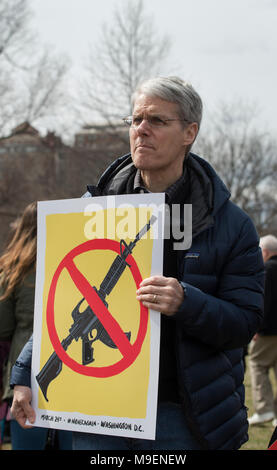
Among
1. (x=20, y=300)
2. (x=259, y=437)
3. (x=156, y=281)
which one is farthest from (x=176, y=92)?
(x=259, y=437)

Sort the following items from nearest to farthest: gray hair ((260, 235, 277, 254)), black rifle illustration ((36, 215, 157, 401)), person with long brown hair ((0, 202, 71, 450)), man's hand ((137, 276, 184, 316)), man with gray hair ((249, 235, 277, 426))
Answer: man's hand ((137, 276, 184, 316)) → black rifle illustration ((36, 215, 157, 401)) → person with long brown hair ((0, 202, 71, 450)) → man with gray hair ((249, 235, 277, 426)) → gray hair ((260, 235, 277, 254))

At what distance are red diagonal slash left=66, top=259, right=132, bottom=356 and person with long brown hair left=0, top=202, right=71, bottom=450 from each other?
153cm

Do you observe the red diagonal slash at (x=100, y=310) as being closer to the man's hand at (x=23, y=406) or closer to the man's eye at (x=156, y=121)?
the man's hand at (x=23, y=406)

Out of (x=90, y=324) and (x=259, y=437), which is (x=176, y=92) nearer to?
(x=90, y=324)

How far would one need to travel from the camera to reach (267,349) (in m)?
7.16

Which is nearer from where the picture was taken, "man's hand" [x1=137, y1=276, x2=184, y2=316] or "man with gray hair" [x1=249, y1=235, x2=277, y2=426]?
"man's hand" [x1=137, y1=276, x2=184, y2=316]

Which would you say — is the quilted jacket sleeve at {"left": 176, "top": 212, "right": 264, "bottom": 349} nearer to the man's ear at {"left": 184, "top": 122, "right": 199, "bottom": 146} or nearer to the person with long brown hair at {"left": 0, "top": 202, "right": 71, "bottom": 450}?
the man's ear at {"left": 184, "top": 122, "right": 199, "bottom": 146}

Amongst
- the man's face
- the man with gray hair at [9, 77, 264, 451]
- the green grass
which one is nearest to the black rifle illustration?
the man with gray hair at [9, 77, 264, 451]

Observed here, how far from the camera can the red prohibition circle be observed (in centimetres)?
195

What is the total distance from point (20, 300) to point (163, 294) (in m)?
1.93

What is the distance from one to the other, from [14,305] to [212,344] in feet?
6.42

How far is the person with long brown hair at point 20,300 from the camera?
3580mm

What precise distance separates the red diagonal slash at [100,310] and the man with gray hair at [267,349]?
199 inches
